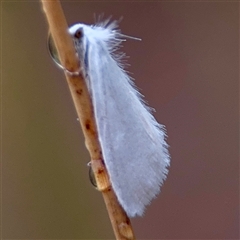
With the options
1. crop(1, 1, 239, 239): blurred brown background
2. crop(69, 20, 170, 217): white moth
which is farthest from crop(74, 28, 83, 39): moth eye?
crop(1, 1, 239, 239): blurred brown background

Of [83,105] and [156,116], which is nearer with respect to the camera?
[83,105]

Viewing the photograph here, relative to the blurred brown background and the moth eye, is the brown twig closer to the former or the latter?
the moth eye

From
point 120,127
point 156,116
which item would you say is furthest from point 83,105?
point 156,116

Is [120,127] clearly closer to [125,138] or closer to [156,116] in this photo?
[125,138]

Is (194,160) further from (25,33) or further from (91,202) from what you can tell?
(25,33)

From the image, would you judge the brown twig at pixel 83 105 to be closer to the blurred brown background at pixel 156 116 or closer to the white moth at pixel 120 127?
the white moth at pixel 120 127

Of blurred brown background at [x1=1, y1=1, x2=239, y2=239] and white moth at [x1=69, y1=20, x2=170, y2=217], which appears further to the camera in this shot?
blurred brown background at [x1=1, y1=1, x2=239, y2=239]

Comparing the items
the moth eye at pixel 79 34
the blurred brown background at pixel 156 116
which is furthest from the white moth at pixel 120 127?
the blurred brown background at pixel 156 116
